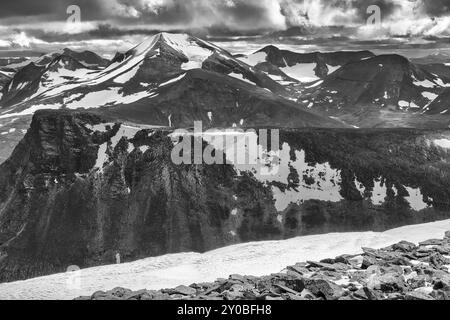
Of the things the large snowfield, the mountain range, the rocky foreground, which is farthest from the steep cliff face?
the rocky foreground

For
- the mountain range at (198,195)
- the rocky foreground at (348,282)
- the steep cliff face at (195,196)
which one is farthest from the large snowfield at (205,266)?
the mountain range at (198,195)

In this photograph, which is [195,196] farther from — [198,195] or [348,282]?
[348,282]

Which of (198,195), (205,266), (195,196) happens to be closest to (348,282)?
(205,266)

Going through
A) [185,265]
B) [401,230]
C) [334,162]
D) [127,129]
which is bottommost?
[185,265]
